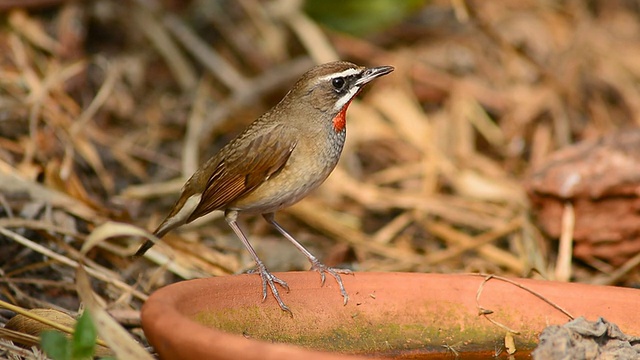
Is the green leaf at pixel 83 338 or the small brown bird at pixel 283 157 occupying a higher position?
the small brown bird at pixel 283 157

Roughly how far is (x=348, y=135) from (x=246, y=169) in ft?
10.7

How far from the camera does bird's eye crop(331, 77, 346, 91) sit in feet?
15.3

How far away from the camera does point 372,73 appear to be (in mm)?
4617

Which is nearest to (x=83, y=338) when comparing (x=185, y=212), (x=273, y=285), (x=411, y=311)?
(x=273, y=285)

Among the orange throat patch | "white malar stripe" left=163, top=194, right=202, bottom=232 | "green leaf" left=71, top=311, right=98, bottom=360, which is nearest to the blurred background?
"white malar stripe" left=163, top=194, right=202, bottom=232

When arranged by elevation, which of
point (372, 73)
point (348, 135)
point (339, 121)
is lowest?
point (339, 121)

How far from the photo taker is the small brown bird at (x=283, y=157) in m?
4.48

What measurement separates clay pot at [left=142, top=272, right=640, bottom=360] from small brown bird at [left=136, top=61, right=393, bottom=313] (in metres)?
0.55

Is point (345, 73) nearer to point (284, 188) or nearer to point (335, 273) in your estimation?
point (284, 188)

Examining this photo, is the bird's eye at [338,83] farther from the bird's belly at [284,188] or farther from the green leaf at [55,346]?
the green leaf at [55,346]

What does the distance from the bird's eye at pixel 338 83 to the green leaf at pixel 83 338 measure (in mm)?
2124

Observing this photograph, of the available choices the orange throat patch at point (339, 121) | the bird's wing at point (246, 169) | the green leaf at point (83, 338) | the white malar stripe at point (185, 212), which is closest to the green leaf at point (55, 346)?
the green leaf at point (83, 338)

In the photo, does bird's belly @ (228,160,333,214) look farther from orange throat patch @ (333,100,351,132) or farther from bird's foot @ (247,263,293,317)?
bird's foot @ (247,263,293,317)

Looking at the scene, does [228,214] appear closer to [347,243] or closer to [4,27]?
[347,243]
